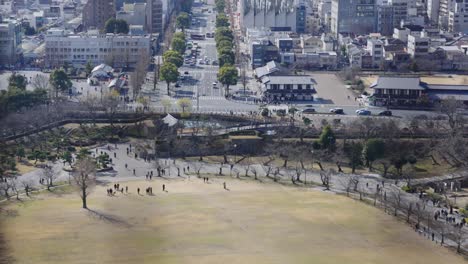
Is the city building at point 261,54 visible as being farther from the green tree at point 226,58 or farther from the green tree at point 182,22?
the green tree at point 182,22

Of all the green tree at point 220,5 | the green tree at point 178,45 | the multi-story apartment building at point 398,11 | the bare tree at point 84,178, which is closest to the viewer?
the bare tree at point 84,178

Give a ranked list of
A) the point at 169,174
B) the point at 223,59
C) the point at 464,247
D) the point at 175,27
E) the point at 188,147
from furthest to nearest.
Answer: the point at 175,27
the point at 223,59
the point at 188,147
the point at 169,174
the point at 464,247

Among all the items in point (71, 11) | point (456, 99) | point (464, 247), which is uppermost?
point (71, 11)

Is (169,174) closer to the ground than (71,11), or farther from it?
closer to the ground

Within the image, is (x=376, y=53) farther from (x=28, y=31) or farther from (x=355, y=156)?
(x=28, y=31)

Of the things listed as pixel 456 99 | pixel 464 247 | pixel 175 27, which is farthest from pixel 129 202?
pixel 175 27

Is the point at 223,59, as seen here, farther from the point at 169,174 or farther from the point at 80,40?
the point at 169,174

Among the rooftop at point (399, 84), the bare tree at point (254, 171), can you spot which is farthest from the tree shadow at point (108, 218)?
the rooftop at point (399, 84)
